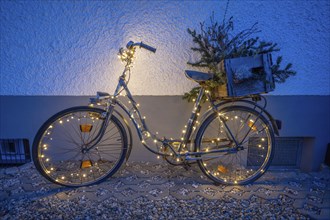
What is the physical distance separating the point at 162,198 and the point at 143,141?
0.72 m

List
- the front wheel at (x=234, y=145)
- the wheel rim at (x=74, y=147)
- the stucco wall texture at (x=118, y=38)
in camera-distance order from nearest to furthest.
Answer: the front wheel at (x=234, y=145) < the stucco wall texture at (x=118, y=38) < the wheel rim at (x=74, y=147)

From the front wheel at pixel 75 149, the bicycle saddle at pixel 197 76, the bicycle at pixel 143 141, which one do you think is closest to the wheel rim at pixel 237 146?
the bicycle at pixel 143 141

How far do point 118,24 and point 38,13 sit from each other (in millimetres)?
1085

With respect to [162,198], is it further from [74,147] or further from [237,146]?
[74,147]

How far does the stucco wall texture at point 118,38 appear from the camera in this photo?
287 centimetres

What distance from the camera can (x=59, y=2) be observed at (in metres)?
2.83

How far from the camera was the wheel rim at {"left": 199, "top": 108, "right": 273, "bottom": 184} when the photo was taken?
270 centimetres

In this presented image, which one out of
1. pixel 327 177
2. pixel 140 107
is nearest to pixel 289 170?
pixel 327 177

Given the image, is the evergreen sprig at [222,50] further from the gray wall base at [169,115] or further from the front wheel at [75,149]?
the front wheel at [75,149]

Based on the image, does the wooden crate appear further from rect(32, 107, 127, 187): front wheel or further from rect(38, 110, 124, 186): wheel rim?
rect(38, 110, 124, 186): wheel rim

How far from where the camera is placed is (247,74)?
2.30 metres

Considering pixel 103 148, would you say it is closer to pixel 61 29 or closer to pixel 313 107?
pixel 61 29

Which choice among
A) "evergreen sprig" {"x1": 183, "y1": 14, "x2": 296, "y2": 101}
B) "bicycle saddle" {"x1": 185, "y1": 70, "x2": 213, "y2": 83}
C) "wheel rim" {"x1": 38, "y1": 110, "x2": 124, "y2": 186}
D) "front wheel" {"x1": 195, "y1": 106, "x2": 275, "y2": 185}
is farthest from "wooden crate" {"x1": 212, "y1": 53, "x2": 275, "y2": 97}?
"wheel rim" {"x1": 38, "y1": 110, "x2": 124, "y2": 186}

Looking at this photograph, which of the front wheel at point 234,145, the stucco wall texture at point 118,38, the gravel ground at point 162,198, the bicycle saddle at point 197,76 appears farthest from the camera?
the stucco wall texture at point 118,38
